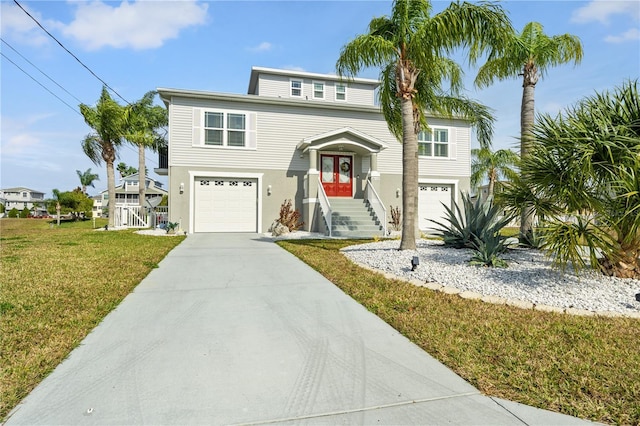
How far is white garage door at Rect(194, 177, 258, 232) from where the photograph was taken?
14.7 metres

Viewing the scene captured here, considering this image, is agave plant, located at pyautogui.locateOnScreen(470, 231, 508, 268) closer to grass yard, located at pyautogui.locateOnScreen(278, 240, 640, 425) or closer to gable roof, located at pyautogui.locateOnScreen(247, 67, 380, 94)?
grass yard, located at pyautogui.locateOnScreen(278, 240, 640, 425)

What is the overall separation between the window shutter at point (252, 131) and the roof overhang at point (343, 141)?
2.06 meters

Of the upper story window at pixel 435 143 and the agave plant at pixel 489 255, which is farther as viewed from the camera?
the upper story window at pixel 435 143

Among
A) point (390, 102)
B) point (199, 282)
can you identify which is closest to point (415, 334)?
point (199, 282)

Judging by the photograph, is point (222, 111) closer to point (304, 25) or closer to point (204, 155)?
point (204, 155)

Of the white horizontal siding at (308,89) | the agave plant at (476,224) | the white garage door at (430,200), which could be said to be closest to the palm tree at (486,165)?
the white garage door at (430,200)

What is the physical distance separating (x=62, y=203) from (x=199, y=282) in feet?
118

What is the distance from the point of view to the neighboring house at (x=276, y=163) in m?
14.2

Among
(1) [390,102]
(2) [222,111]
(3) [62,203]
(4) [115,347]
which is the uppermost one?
(2) [222,111]

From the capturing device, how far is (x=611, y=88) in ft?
17.0

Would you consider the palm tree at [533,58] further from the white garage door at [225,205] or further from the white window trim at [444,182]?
the white garage door at [225,205]

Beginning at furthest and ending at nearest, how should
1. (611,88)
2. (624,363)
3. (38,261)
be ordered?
1. (38,261)
2. (611,88)
3. (624,363)

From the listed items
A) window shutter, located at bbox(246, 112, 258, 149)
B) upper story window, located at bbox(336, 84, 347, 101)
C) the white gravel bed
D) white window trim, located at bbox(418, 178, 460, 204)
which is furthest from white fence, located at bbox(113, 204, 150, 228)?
the white gravel bed

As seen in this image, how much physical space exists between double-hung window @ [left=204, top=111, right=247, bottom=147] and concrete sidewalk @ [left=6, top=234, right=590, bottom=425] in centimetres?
1107
